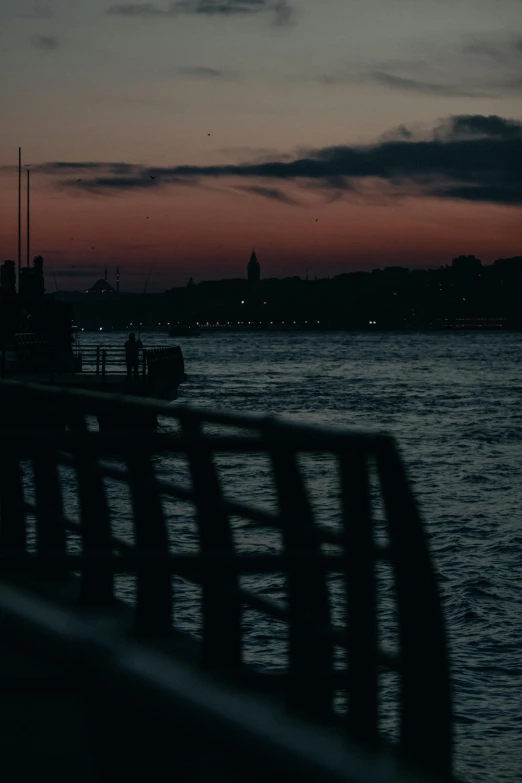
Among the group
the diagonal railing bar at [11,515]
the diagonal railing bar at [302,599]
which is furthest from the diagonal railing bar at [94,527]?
the diagonal railing bar at [302,599]

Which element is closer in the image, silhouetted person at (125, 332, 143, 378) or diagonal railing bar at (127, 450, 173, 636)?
diagonal railing bar at (127, 450, 173, 636)

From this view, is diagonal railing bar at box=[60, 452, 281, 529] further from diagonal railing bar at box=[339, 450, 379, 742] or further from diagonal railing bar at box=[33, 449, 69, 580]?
diagonal railing bar at box=[33, 449, 69, 580]

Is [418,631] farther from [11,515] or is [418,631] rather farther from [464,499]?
[464,499]

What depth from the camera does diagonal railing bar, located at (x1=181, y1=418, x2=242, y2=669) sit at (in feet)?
13.4

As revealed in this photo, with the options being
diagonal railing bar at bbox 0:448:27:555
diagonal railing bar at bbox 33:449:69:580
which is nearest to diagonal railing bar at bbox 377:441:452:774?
diagonal railing bar at bbox 33:449:69:580

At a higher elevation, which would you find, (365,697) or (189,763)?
(365,697)

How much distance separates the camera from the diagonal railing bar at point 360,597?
3.32m

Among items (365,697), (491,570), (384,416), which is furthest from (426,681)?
(384,416)

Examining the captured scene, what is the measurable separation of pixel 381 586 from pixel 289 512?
64.8 feet

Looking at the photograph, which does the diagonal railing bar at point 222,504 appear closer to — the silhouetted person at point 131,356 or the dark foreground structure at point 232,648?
the dark foreground structure at point 232,648

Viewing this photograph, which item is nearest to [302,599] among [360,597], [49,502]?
[360,597]

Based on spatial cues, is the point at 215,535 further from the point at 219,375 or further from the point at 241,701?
the point at 219,375

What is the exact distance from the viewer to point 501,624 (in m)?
20.6

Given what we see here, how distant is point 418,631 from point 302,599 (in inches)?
20.3
